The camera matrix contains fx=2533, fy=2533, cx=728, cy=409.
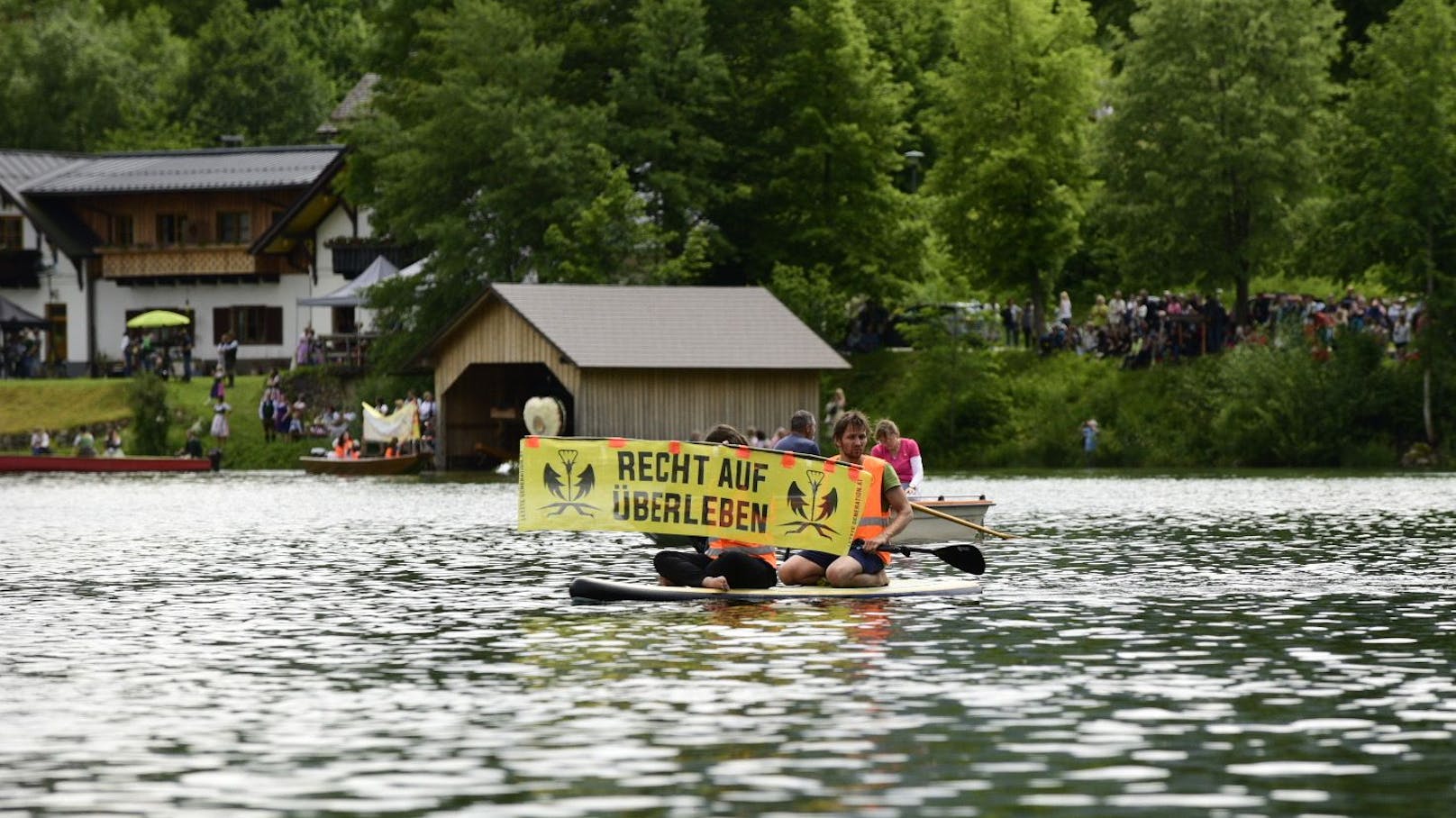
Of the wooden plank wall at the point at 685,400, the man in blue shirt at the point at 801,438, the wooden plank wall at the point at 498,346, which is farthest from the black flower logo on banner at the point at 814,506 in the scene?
the wooden plank wall at the point at 498,346

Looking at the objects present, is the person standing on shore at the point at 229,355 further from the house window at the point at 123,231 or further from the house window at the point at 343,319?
the house window at the point at 123,231

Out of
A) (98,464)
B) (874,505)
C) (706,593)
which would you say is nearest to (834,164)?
(98,464)

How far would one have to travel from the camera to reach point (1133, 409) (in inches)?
2948

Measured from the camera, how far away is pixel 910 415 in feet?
255

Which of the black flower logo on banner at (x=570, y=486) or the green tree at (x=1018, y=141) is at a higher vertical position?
the green tree at (x=1018, y=141)

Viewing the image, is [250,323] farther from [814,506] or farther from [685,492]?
[814,506]

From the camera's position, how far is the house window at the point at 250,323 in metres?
107

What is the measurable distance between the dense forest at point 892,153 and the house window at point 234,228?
15.1 meters

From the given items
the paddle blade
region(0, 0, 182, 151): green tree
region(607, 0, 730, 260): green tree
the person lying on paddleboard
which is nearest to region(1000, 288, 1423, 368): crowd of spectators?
region(607, 0, 730, 260): green tree

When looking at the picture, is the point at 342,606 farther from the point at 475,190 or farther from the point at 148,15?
the point at 148,15

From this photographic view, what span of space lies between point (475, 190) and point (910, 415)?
56.3 feet

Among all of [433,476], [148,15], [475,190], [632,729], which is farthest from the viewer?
[148,15]

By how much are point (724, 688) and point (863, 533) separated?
7918 millimetres

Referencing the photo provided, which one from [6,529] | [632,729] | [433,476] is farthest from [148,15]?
[632,729]
